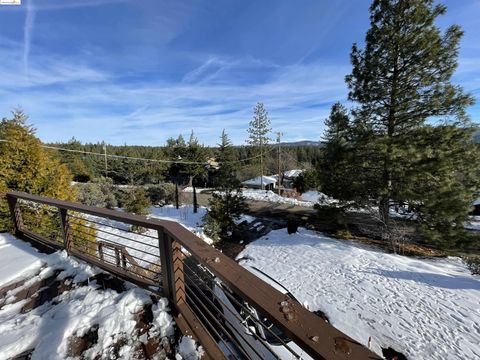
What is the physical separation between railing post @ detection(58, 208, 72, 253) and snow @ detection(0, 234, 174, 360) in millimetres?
603

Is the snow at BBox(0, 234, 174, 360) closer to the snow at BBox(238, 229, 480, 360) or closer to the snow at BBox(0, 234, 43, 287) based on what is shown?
the snow at BBox(0, 234, 43, 287)

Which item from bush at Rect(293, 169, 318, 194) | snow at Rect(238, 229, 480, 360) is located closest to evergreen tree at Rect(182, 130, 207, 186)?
bush at Rect(293, 169, 318, 194)

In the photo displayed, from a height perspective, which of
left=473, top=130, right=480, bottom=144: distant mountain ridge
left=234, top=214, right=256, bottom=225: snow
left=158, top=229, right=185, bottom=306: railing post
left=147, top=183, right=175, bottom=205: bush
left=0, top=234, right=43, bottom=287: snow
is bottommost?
left=234, top=214, right=256, bottom=225: snow

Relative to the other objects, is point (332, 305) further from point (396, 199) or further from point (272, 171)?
point (272, 171)

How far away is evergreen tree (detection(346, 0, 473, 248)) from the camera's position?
787cm

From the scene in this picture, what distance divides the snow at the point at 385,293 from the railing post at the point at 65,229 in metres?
5.33

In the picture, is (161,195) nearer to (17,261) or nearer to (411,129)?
(17,261)

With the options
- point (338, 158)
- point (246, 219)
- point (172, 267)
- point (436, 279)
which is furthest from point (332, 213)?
point (172, 267)

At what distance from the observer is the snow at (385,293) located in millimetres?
4867

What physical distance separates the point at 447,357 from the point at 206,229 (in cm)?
839

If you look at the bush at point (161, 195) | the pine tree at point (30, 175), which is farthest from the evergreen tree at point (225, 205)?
the bush at point (161, 195)

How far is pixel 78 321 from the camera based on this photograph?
1.98 metres

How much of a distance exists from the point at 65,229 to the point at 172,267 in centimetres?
218

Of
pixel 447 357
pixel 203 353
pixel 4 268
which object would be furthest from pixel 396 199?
pixel 4 268
